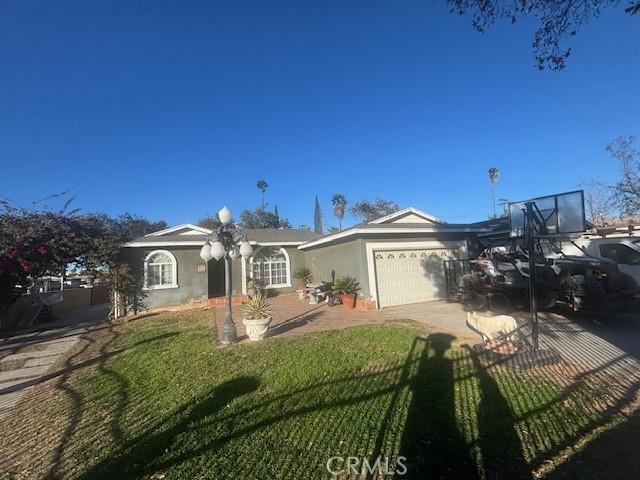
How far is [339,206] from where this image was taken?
53.7m

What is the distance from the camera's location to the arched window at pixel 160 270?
527 inches

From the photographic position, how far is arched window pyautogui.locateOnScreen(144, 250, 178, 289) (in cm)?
1339

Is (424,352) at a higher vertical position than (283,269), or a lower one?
lower

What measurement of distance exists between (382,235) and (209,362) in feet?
24.8

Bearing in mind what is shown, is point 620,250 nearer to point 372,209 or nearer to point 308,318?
point 308,318

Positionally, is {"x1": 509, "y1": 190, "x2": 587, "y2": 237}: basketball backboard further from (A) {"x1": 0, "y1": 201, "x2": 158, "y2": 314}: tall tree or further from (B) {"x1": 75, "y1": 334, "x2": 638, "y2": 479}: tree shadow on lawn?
(A) {"x1": 0, "y1": 201, "x2": 158, "y2": 314}: tall tree

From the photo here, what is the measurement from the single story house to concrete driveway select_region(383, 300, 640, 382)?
6.71ft

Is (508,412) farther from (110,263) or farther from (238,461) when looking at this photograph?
(110,263)

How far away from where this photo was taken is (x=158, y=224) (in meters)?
46.4

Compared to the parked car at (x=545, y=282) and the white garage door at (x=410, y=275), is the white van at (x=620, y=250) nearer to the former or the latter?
the parked car at (x=545, y=282)

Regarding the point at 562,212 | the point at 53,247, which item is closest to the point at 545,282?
the point at 562,212

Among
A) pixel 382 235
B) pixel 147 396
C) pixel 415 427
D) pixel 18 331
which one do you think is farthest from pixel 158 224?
pixel 415 427

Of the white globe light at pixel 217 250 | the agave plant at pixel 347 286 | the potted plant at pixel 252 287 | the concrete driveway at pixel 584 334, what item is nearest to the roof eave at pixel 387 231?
the agave plant at pixel 347 286

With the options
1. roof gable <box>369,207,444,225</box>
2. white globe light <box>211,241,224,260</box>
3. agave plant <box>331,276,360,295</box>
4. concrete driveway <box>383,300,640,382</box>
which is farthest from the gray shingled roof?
concrete driveway <box>383,300,640,382</box>
